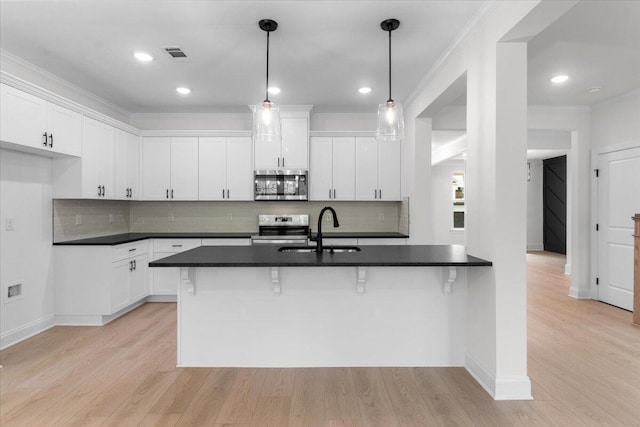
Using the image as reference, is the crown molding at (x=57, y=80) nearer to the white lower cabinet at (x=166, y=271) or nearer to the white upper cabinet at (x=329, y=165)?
the white lower cabinet at (x=166, y=271)

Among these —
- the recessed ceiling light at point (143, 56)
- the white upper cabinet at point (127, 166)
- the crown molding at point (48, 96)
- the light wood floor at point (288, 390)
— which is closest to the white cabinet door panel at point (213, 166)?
the white upper cabinet at point (127, 166)

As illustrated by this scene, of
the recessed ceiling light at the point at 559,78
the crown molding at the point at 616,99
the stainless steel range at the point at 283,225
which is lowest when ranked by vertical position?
the stainless steel range at the point at 283,225

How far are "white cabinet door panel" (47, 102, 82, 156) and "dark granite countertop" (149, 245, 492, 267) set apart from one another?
1.98 m

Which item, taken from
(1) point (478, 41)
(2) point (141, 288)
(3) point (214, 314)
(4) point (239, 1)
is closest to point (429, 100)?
(1) point (478, 41)

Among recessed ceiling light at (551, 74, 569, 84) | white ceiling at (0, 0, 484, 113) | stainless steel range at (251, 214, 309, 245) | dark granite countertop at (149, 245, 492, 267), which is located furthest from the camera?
stainless steel range at (251, 214, 309, 245)

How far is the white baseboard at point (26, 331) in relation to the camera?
131 inches

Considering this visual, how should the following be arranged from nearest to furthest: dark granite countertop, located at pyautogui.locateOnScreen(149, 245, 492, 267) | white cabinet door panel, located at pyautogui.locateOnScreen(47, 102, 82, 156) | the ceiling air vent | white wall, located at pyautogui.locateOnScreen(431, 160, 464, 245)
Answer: dark granite countertop, located at pyautogui.locateOnScreen(149, 245, 492, 267)
the ceiling air vent
white cabinet door panel, located at pyautogui.locateOnScreen(47, 102, 82, 156)
white wall, located at pyautogui.locateOnScreen(431, 160, 464, 245)

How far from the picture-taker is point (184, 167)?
5.09 metres

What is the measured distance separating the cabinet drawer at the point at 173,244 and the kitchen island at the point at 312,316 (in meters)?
2.06

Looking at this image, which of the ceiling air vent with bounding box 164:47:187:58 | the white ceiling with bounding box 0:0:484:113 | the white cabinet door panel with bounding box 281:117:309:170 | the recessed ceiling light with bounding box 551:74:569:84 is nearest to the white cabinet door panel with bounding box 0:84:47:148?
the white ceiling with bounding box 0:0:484:113

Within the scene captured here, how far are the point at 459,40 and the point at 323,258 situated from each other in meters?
2.13

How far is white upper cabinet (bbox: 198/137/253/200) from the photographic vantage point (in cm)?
509

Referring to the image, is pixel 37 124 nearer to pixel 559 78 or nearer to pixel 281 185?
pixel 281 185

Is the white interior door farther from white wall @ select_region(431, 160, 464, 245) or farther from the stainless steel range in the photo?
white wall @ select_region(431, 160, 464, 245)
